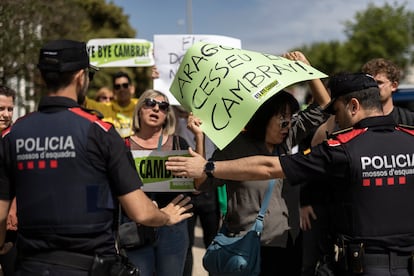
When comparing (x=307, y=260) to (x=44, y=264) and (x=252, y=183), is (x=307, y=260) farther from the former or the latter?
(x=44, y=264)

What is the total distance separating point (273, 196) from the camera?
12.4 feet

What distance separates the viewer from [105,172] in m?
2.69

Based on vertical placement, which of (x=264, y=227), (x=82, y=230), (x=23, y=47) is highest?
(x=23, y=47)

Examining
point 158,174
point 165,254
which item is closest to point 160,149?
point 158,174

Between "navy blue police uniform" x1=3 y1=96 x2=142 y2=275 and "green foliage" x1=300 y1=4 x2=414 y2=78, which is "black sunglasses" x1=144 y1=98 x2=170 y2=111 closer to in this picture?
"navy blue police uniform" x1=3 y1=96 x2=142 y2=275

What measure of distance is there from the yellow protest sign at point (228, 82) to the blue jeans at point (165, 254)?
1.11 metres

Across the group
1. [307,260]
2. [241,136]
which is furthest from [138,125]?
[307,260]

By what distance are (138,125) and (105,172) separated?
6.53 feet

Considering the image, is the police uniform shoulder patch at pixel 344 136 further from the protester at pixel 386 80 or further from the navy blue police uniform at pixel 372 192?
the protester at pixel 386 80

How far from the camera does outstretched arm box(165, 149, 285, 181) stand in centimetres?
321

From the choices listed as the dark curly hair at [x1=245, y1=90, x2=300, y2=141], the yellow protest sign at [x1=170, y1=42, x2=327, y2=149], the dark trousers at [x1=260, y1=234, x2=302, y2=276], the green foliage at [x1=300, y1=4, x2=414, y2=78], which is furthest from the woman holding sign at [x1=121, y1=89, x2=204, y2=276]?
the green foliage at [x1=300, y1=4, x2=414, y2=78]

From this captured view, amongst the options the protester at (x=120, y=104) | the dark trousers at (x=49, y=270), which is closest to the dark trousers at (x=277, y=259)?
the dark trousers at (x=49, y=270)

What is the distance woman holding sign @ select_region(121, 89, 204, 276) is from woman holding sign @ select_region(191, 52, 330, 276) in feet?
1.12

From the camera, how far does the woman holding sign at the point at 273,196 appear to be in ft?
12.3
